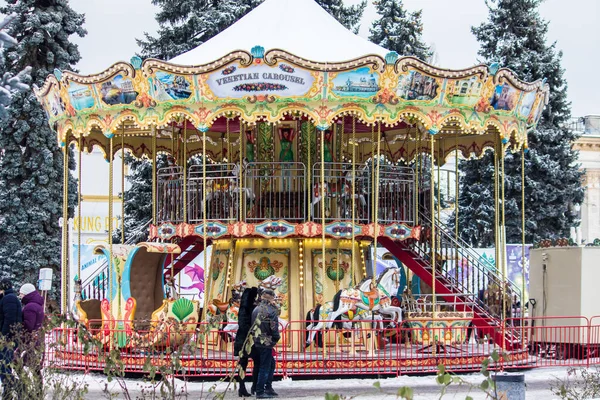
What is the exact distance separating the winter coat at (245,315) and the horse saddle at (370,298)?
361 cm

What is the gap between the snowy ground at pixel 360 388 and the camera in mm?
16281

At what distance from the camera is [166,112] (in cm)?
2014

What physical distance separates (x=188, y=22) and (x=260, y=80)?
1822cm

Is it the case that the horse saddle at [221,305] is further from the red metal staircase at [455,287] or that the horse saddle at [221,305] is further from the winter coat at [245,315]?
the winter coat at [245,315]

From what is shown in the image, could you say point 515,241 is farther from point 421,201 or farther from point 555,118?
point 421,201

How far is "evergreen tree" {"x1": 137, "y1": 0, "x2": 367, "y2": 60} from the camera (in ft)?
119

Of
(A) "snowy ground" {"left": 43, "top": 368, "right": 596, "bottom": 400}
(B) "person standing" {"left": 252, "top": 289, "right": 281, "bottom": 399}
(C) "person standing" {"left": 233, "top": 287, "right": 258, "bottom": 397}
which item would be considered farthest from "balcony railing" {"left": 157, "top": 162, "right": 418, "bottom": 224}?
(B) "person standing" {"left": 252, "top": 289, "right": 281, "bottom": 399}

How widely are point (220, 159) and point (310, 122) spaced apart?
482 centimetres

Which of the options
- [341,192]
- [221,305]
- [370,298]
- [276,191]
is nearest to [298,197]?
[276,191]

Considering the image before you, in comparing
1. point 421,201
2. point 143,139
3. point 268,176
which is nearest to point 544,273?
point 421,201

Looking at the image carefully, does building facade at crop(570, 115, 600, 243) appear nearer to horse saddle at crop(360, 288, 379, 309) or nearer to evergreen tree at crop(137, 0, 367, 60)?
evergreen tree at crop(137, 0, 367, 60)

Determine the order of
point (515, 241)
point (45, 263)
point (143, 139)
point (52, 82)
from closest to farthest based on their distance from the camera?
point (52, 82)
point (143, 139)
point (45, 263)
point (515, 241)

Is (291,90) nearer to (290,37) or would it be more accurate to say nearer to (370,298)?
(290,37)

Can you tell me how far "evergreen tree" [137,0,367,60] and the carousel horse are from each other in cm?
1770
